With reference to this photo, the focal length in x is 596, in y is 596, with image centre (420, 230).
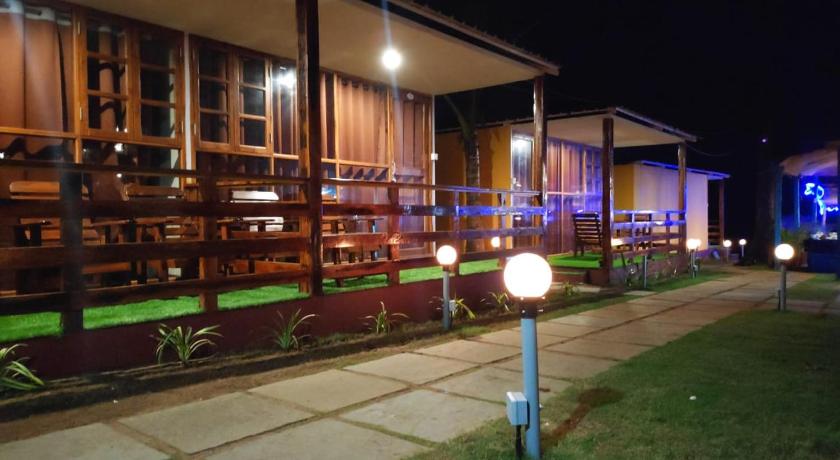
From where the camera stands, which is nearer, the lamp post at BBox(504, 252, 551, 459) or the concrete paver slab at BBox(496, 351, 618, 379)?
the lamp post at BBox(504, 252, 551, 459)

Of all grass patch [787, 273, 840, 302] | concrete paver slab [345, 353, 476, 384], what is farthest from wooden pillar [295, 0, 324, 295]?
grass patch [787, 273, 840, 302]

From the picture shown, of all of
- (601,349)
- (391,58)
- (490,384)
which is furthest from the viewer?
(391,58)

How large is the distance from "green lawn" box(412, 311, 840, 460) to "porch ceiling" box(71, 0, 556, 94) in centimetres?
506

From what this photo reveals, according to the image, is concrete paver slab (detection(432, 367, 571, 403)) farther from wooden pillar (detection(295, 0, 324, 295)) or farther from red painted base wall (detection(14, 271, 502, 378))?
wooden pillar (detection(295, 0, 324, 295))

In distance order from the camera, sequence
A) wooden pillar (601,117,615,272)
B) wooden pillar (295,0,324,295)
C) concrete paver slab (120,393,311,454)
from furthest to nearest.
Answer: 1. wooden pillar (601,117,615,272)
2. wooden pillar (295,0,324,295)
3. concrete paver slab (120,393,311,454)

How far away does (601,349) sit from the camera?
6188mm

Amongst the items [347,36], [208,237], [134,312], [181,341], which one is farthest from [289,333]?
[347,36]

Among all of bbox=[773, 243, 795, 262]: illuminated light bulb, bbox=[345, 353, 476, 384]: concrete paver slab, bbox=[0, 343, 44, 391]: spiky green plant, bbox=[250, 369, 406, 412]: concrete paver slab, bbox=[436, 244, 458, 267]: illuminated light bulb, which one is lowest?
bbox=[345, 353, 476, 384]: concrete paver slab

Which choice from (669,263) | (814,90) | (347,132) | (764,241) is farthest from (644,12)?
(347,132)

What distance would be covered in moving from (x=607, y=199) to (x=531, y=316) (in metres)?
9.54

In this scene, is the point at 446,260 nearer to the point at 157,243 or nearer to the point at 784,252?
the point at 157,243

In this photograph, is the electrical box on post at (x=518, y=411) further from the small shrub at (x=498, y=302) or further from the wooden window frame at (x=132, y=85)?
the wooden window frame at (x=132, y=85)

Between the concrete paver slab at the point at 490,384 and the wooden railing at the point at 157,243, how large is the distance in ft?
7.06

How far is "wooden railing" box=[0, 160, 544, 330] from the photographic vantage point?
4.43 m
